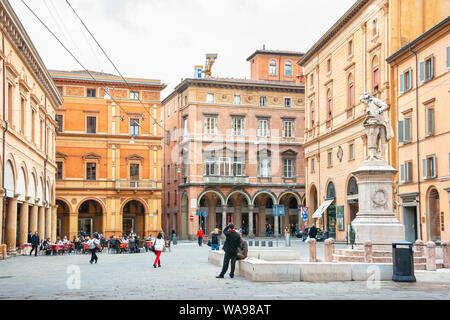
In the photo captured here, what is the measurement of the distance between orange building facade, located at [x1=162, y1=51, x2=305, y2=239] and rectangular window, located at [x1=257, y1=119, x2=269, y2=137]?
0.11 metres

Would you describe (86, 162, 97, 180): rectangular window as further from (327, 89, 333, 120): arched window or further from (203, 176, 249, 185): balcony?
(327, 89, 333, 120): arched window

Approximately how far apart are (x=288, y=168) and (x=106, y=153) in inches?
809

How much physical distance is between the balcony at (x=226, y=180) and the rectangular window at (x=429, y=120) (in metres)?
33.0

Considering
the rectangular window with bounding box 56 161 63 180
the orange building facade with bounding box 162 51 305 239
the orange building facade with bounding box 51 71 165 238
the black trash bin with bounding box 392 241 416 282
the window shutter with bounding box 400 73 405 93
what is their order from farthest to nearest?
the orange building facade with bounding box 162 51 305 239 < the orange building facade with bounding box 51 71 165 238 < the rectangular window with bounding box 56 161 63 180 < the window shutter with bounding box 400 73 405 93 < the black trash bin with bounding box 392 241 416 282

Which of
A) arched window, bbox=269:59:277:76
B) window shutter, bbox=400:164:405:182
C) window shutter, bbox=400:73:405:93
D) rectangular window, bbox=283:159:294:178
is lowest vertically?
window shutter, bbox=400:164:405:182

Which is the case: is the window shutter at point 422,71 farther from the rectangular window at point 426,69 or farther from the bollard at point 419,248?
the bollard at point 419,248

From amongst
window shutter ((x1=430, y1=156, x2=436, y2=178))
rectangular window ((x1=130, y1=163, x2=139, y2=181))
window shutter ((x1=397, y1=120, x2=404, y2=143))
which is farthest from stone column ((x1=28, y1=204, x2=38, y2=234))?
window shutter ((x1=430, y1=156, x2=436, y2=178))

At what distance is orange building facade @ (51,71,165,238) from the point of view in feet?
191

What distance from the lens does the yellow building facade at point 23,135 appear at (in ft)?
99.8

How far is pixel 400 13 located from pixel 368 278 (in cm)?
2730

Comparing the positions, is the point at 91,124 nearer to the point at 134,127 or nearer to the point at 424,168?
the point at 134,127

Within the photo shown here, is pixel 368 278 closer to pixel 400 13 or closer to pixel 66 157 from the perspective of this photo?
pixel 400 13

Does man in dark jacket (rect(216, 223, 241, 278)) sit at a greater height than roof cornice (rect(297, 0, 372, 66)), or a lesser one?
lesser

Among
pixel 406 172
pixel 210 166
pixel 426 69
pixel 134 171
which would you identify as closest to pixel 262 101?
pixel 210 166
